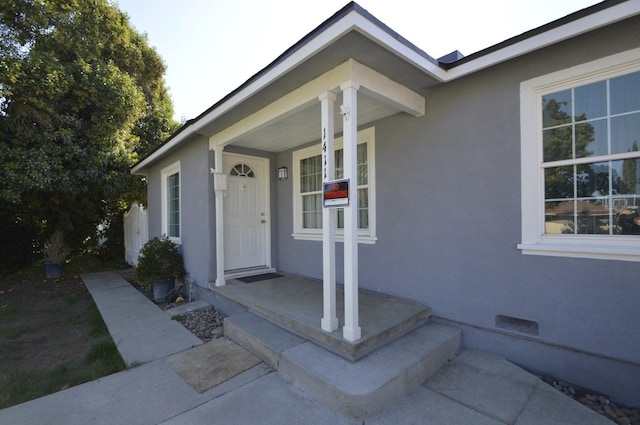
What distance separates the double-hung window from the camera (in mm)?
6824

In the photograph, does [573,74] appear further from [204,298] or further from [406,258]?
[204,298]

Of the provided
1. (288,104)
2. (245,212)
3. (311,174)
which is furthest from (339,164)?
(245,212)

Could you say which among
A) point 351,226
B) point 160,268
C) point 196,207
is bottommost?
point 160,268

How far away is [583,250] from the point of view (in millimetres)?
2641

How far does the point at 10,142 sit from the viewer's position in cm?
632

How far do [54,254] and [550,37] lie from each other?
11.6 m

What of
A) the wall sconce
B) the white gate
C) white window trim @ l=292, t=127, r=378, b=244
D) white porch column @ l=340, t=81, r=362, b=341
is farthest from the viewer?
the white gate

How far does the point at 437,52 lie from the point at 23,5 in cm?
879

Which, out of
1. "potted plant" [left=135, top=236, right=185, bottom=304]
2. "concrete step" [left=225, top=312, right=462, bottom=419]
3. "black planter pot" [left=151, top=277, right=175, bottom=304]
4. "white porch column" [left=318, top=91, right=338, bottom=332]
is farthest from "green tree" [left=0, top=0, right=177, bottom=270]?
"white porch column" [left=318, top=91, right=338, bottom=332]

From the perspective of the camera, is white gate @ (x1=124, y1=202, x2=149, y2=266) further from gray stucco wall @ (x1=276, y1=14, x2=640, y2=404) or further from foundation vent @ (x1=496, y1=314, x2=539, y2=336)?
foundation vent @ (x1=496, y1=314, x2=539, y2=336)

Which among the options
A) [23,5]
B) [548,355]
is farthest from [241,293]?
[23,5]

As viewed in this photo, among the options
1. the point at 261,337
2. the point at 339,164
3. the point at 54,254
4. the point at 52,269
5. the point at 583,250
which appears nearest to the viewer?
the point at 583,250

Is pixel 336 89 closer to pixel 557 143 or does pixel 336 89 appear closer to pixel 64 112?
pixel 557 143

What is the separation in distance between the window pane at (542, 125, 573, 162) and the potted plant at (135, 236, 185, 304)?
20.5 ft
